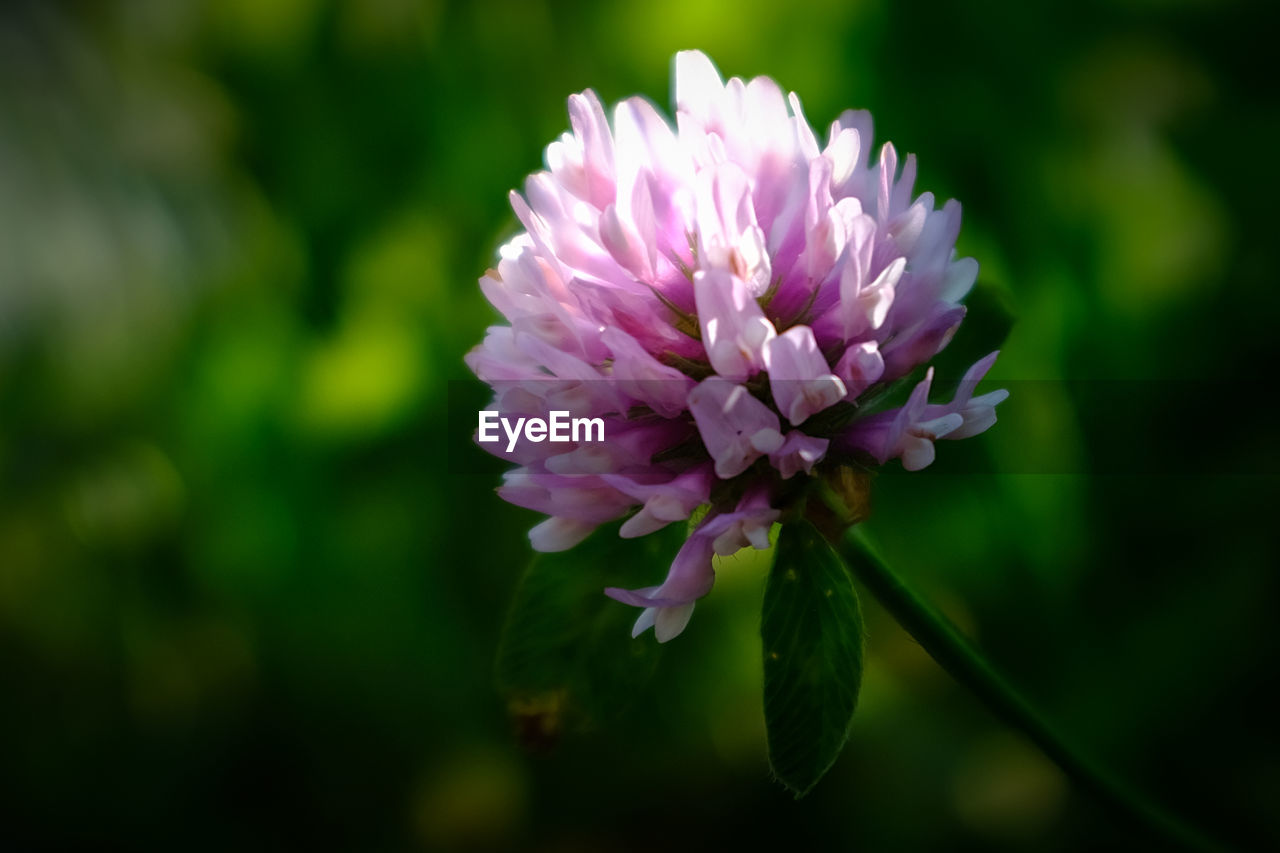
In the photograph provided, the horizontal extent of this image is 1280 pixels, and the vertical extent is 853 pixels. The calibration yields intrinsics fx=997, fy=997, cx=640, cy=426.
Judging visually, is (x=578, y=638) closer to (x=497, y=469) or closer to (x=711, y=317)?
(x=711, y=317)

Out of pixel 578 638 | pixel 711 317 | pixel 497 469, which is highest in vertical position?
pixel 711 317

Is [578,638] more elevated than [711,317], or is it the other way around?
[711,317]

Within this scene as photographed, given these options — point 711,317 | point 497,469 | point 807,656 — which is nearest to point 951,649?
point 807,656

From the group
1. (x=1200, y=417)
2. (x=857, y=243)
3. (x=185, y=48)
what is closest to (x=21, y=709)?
(x=185, y=48)

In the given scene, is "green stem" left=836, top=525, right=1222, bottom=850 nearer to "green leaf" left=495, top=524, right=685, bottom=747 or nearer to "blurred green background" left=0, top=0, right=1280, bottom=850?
"green leaf" left=495, top=524, right=685, bottom=747

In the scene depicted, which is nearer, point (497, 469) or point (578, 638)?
point (578, 638)

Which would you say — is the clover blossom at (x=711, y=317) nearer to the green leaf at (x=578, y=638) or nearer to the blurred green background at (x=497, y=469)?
the green leaf at (x=578, y=638)

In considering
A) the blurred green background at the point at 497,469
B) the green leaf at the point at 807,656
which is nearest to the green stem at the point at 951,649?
the green leaf at the point at 807,656
